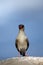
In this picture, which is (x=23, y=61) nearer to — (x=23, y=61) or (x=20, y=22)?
(x=23, y=61)

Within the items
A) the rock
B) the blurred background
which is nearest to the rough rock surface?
the rock

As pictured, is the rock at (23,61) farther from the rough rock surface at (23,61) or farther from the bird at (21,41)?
the bird at (21,41)

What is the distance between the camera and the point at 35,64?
7.06 ft

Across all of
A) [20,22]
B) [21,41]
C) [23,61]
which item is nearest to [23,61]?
[23,61]

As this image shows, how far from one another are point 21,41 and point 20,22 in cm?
23

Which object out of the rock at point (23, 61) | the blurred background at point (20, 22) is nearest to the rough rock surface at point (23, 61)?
the rock at point (23, 61)

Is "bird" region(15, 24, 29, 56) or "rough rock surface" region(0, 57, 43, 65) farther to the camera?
"bird" region(15, 24, 29, 56)

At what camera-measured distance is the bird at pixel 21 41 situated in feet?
7.84

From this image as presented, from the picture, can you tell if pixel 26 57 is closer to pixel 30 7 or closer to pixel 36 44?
pixel 36 44

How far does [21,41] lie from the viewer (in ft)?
7.85

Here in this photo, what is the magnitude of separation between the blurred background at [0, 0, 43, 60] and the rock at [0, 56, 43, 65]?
115mm

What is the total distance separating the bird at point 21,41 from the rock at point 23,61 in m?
0.12

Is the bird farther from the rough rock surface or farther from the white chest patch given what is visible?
the rough rock surface

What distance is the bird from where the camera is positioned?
7.84ft
